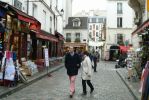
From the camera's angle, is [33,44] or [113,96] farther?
[33,44]

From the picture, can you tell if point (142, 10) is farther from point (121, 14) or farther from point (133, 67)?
point (121, 14)

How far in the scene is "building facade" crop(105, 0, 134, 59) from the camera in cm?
7181

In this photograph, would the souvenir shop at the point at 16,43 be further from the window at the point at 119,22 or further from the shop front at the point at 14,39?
the window at the point at 119,22

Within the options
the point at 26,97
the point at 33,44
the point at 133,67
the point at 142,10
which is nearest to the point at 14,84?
the point at 26,97

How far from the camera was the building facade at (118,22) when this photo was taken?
71812 mm

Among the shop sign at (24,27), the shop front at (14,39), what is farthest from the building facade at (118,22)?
the shop sign at (24,27)

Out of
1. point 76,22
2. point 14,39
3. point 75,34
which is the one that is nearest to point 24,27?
point 14,39

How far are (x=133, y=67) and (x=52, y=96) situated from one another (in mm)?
7486

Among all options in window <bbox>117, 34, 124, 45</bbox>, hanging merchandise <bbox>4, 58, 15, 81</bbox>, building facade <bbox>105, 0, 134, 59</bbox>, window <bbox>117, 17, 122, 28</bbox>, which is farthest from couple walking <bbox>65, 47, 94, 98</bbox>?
window <bbox>117, 17, 122, 28</bbox>

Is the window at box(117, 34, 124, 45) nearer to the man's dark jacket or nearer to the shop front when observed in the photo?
the shop front

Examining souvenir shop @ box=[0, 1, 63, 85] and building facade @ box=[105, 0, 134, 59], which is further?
building facade @ box=[105, 0, 134, 59]

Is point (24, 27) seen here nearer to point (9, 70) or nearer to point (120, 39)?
point (9, 70)

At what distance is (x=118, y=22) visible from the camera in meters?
72.2

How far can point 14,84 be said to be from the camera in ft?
55.1
